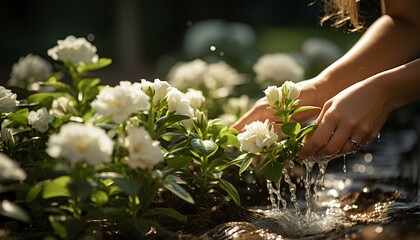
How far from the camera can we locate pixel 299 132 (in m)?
1.87

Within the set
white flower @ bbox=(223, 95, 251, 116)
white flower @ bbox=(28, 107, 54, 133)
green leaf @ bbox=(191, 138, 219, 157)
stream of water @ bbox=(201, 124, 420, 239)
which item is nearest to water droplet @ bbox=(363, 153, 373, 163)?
stream of water @ bbox=(201, 124, 420, 239)

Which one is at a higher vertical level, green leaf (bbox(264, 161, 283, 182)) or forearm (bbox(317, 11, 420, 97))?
forearm (bbox(317, 11, 420, 97))

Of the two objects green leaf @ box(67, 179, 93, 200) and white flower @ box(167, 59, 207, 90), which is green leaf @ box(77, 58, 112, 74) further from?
white flower @ box(167, 59, 207, 90)

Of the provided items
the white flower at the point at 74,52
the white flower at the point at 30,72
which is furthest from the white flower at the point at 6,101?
the white flower at the point at 30,72

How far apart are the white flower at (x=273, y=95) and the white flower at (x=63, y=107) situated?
2.11 feet

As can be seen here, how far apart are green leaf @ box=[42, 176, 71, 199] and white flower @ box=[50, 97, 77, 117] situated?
63 centimetres

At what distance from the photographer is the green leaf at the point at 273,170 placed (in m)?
1.81

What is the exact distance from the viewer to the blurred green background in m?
8.62

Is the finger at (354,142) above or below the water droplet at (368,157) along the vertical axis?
above

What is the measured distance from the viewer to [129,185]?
59.1 inches

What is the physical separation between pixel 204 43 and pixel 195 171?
8.01ft

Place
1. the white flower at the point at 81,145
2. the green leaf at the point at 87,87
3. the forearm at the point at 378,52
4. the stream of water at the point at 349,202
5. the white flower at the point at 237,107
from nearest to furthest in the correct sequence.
Answer: the white flower at the point at 81,145
the stream of water at the point at 349,202
the green leaf at the point at 87,87
the forearm at the point at 378,52
the white flower at the point at 237,107

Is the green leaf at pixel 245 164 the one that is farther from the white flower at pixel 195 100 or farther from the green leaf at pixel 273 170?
the white flower at pixel 195 100

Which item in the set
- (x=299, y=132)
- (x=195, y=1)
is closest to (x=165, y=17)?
(x=195, y=1)
